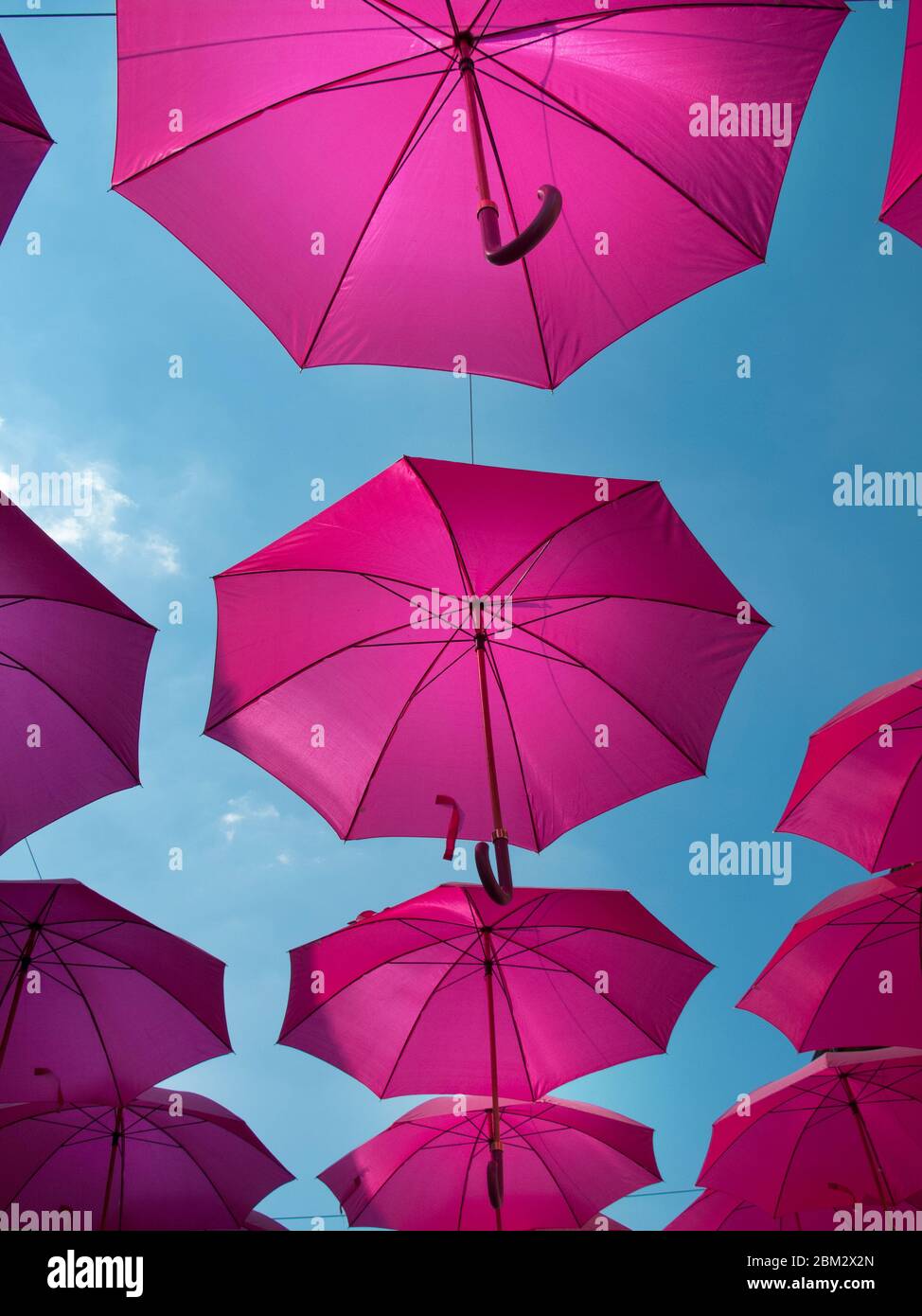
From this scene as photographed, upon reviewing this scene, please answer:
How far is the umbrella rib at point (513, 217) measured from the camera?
4.94 m

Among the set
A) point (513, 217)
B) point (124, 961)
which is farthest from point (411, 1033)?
point (513, 217)

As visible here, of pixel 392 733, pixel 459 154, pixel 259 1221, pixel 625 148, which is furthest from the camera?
pixel 259 1221

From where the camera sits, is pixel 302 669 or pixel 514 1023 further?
pixel 514 1023

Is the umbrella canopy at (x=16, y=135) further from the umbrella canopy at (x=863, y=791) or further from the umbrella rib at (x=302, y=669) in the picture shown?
the umbrella canopy at (x=863, y=791)

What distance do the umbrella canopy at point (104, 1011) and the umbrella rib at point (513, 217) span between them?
4.81 meters

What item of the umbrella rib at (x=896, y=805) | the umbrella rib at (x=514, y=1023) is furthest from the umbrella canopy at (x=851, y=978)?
the umbrella rib at (x=514, y=1023)

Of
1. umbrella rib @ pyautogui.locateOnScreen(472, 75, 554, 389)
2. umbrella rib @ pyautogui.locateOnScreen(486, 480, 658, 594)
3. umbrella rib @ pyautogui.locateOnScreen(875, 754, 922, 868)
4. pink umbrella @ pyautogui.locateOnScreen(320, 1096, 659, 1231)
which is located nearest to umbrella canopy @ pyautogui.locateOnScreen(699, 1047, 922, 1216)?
pink umbrella @ pyautogui.locateOnScreen(320, 1096, 659, 1231)

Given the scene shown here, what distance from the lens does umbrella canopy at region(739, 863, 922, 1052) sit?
7.71 meters

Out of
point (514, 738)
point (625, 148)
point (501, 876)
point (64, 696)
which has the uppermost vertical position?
point (625, 148)

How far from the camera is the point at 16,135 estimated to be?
4438 mm

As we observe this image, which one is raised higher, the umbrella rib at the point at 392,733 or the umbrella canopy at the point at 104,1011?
the umbrella rib at the point at 392,733

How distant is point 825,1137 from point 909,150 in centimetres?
763

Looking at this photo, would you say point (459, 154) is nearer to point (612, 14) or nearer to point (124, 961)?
point (612, 14)
